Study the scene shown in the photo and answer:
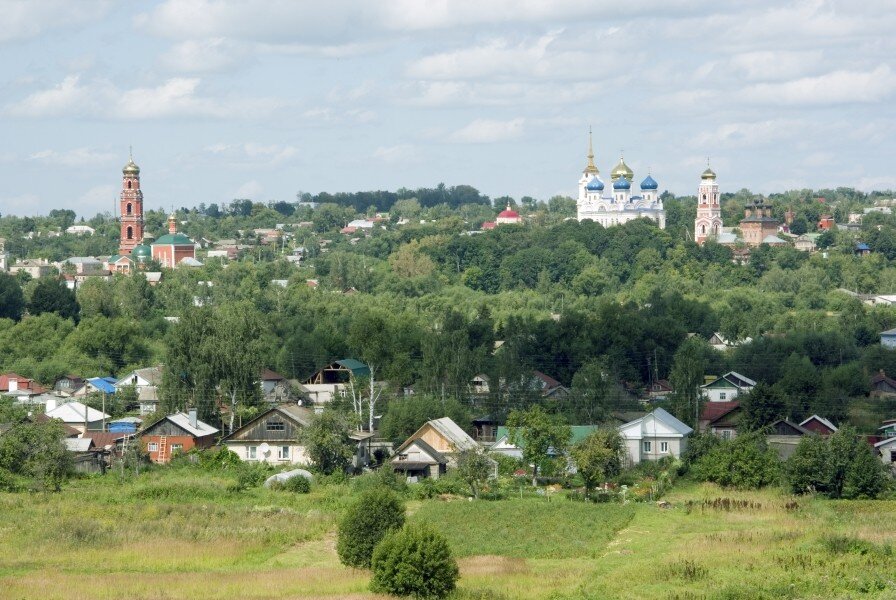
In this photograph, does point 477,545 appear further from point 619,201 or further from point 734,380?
point 619,201

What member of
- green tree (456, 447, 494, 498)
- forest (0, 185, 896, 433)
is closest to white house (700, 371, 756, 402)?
forest (0, 185, 896, 433)

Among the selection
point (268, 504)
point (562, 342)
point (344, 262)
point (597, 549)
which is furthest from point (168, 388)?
point (344, 262)

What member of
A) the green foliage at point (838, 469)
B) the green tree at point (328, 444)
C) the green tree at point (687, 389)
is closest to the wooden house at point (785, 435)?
the green tree at point (687, 389)

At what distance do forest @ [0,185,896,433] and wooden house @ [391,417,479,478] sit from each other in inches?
216

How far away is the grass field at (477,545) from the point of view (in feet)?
79.5

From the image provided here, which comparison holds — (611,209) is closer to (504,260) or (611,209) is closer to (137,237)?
(504,260)

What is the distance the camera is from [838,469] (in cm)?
3281

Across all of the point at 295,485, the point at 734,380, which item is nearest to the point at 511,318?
the point at 734,380

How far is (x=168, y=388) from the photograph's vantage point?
4269 cm

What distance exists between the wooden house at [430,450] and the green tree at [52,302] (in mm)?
29519

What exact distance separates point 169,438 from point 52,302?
26688 millimetres

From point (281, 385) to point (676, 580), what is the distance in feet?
89.4

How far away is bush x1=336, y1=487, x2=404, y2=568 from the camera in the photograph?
25984 millimetres

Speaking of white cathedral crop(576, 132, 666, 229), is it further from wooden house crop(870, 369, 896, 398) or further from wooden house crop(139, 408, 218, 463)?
wooden house crop(139, 408, 218, 463)
